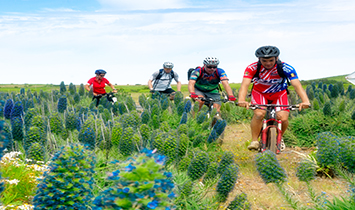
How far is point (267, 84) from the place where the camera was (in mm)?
6848

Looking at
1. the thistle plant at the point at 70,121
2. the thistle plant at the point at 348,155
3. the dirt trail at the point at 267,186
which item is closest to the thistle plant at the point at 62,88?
the dirt trail at the point at 267,186

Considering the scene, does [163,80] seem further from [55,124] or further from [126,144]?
[126,144]

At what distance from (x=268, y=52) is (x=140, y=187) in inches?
220

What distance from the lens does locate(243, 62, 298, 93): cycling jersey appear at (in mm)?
6617

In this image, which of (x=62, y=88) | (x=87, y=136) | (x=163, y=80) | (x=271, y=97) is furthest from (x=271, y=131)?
(x=62, y=88)

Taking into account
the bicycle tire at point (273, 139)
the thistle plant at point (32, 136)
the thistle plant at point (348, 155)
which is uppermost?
the thistle plant at point (32, 136)

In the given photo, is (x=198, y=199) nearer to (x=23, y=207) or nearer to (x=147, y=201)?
(x=23, y=207)

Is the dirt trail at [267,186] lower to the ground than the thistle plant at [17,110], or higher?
lower

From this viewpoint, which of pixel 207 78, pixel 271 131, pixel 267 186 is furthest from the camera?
pixel 207 78

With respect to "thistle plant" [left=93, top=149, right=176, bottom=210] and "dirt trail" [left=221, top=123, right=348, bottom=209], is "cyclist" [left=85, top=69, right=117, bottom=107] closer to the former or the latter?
"dirt trail" [left=221, top=123, right=348, bottom=209]

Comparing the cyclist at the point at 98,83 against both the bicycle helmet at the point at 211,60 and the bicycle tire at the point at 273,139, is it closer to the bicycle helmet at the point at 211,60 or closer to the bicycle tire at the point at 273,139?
the bicycle helmet at the point at 211,60

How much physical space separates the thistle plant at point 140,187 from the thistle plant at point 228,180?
1.97 metres

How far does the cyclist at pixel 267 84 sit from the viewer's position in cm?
639

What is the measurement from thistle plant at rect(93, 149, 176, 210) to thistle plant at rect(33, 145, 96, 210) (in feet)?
2.01
